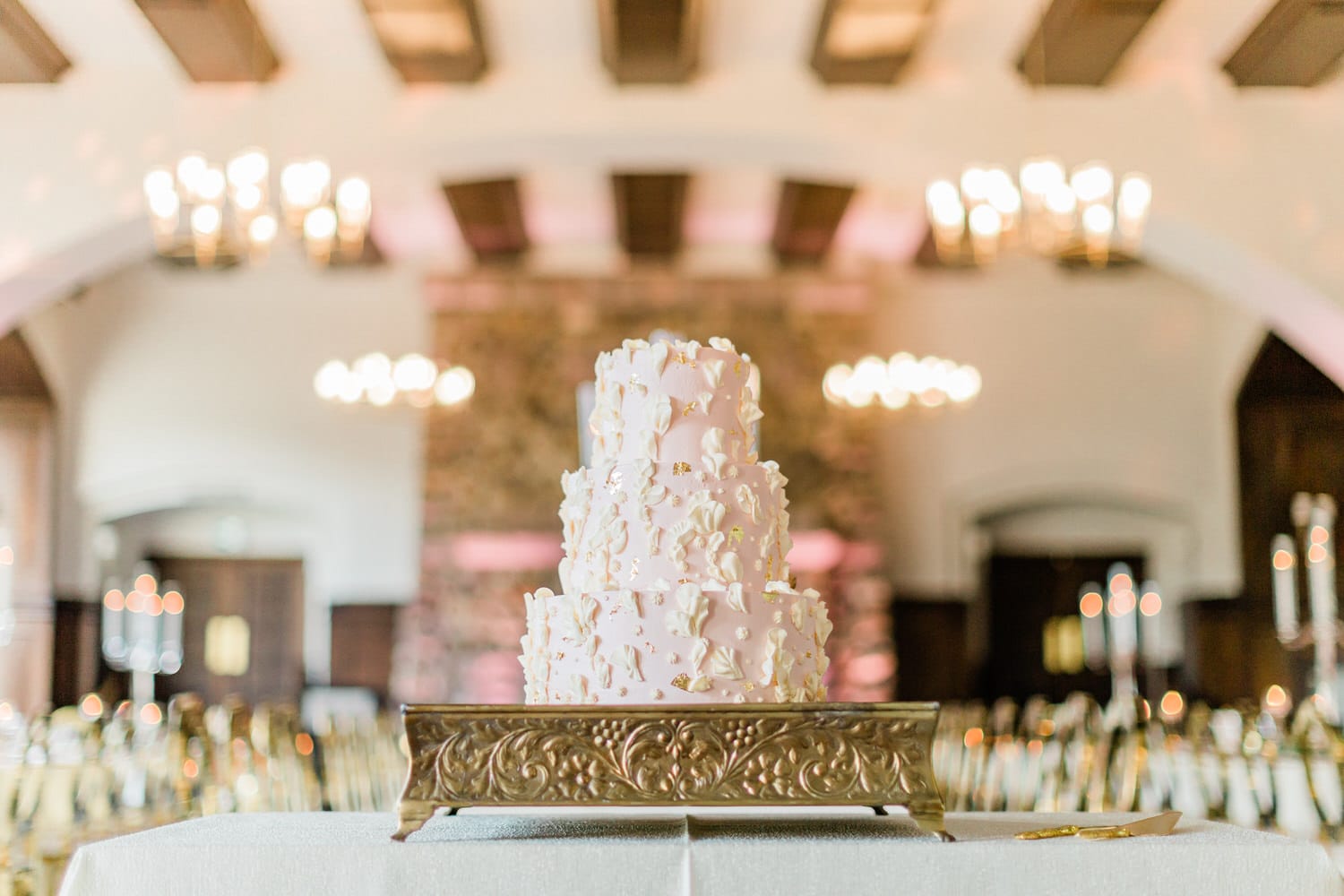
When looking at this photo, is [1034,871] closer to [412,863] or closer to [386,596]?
[412,863]

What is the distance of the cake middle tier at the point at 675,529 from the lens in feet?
8.78

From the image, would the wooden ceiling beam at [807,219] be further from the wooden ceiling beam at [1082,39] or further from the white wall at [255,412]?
the white wall at [255,412]

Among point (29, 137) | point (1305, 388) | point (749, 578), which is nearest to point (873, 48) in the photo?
point (29, 137)

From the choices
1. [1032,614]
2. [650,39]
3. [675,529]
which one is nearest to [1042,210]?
[650,39]

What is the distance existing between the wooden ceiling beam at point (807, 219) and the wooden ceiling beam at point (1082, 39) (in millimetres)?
3023

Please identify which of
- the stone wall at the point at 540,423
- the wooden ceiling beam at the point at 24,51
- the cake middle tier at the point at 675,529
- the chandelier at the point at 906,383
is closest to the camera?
the cake middle tier at the point at 675,529

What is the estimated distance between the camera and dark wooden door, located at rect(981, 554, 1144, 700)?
544 inches

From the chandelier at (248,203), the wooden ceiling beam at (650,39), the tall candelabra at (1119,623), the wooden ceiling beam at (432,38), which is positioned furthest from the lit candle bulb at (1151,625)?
the chandelier at (248,203)

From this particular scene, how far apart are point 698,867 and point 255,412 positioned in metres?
11.7

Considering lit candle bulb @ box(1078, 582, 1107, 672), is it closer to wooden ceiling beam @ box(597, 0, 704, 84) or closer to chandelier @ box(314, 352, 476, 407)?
chandelier @ box(314, 352, 476, 407)

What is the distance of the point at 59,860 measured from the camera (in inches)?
226

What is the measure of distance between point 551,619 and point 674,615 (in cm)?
28

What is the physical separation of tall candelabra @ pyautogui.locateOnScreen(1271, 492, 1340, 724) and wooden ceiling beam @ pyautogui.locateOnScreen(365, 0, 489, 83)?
4.63m

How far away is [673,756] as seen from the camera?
215 cm
